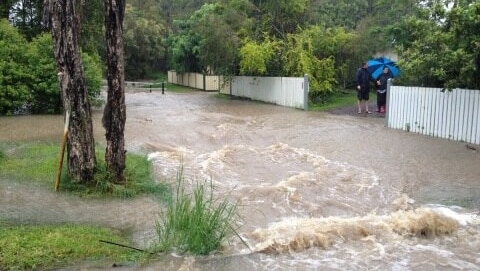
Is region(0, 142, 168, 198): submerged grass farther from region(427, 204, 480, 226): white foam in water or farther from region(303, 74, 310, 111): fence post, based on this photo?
region(303, 74, 310, 111): fence post

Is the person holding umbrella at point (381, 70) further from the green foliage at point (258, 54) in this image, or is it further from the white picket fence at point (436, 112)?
the green foliage at point (258, 54)

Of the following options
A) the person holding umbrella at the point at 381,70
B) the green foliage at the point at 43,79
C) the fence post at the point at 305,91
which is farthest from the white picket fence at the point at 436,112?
the green foliage at the point at 43,79

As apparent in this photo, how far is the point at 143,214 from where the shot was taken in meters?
7.14

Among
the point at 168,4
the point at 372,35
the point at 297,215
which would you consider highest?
the point at 168,4

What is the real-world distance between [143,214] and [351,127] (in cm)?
1019

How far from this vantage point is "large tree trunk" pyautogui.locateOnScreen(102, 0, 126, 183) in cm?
774

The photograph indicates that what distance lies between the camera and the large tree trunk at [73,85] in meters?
7.61

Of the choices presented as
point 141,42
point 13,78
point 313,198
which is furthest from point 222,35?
point 141,42

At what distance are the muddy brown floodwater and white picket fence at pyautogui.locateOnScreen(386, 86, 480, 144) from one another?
0.39 metres

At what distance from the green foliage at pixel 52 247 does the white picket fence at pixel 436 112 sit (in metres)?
9.49

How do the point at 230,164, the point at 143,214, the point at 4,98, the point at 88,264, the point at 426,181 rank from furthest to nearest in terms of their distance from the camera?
the point at 4,98
the point at 230,164
the point at 426,181
the point at 143,214
the point at 88,264

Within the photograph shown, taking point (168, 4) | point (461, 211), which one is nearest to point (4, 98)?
point (461, 211)

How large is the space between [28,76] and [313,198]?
1365 cm

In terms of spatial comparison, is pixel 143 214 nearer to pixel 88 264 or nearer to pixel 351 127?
pixel 88 264
